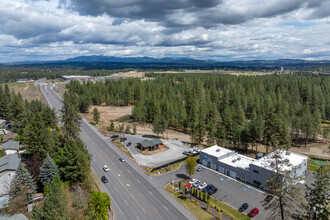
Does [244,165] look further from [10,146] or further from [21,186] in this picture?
[10,146]

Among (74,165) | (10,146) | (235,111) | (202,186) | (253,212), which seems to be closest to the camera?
(253,212)

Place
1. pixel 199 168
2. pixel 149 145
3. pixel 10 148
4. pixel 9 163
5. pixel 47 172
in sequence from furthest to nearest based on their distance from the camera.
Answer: pixel 149 145, pixel 10 148, pixel 199 168, pixel 9 163, pixel 47 172

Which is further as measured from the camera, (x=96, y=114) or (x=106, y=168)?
(x=96, y=114)

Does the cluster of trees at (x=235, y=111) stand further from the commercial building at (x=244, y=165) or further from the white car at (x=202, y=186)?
the white car at (x=202, y=186)

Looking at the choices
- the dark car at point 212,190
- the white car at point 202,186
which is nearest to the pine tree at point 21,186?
the white car at point 202,186

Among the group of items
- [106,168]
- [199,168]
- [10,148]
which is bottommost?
[199,168]

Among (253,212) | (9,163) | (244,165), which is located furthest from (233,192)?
(9,163)

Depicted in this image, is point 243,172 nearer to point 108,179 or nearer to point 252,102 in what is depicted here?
point 108,179
